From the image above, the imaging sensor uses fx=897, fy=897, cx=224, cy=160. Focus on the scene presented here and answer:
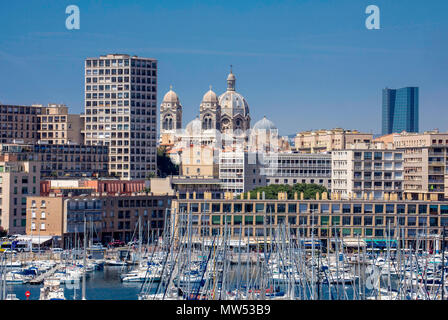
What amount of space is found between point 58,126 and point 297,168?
12.4m

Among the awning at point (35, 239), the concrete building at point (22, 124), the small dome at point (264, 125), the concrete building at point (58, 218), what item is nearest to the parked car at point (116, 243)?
the concrete building at point (58, 218)

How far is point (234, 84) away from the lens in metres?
73.1

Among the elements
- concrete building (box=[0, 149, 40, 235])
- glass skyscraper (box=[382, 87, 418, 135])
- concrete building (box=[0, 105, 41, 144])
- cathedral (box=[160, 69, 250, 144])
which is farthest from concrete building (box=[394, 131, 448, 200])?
cathedral (box=[160, 69, 250, 144])

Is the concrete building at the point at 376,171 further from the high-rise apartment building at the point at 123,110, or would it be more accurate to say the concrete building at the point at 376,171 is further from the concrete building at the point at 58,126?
the concrete building at the point at 58,126

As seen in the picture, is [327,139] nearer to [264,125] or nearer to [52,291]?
[264,125]

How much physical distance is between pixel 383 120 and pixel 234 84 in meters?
25.8

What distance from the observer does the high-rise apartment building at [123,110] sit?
45.2 metres

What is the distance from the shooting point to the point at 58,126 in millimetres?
45906

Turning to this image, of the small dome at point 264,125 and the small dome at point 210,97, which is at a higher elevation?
the small dome at point 210,97

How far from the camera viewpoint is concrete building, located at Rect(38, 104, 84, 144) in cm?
4553

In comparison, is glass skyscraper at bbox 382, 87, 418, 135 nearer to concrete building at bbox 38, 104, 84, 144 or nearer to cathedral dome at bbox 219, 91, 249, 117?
concrete building at bbox 38, 104, 84, 144

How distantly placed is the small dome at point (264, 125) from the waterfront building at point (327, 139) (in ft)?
17.8
